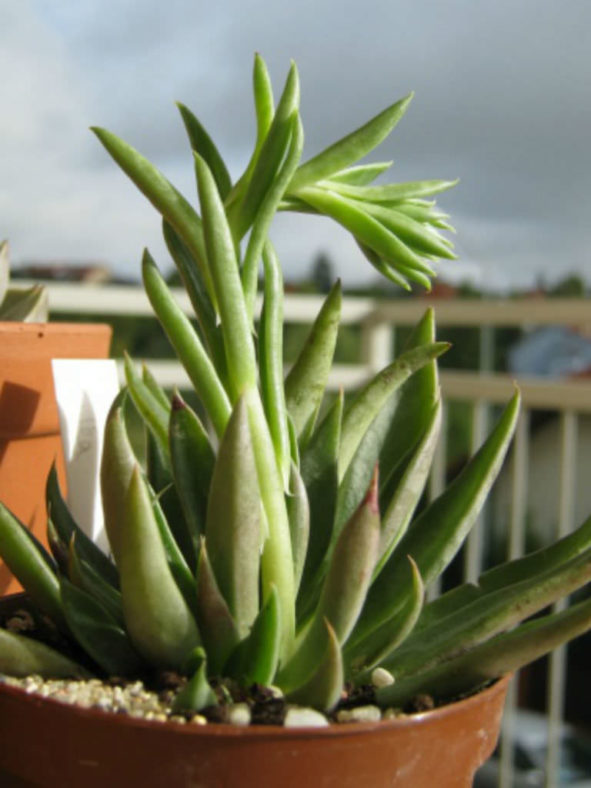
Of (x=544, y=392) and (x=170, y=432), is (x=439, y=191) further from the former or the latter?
(x=544, y=392)

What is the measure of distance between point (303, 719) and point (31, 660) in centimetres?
13

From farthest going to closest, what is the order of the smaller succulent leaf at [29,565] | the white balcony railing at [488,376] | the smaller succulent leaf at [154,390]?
the white balcony railing at [488,376] < the smaller succulent leaf at [154,390] < the smaller succulent leaf at [29,565]

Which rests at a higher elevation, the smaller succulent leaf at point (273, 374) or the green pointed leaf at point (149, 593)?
the smaller succulent leaf at point (273, 374)

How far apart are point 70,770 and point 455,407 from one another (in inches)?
325

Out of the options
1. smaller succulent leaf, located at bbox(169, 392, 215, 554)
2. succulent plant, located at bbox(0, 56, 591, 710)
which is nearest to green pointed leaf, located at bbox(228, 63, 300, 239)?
succulent plant, located at bbox(0, 56, 591, 710)

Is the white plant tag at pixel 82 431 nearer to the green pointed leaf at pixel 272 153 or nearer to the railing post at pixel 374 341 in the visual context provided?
the green pointed leaf at pixel 272 153

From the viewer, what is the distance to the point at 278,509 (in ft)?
1.47

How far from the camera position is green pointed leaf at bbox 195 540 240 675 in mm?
401

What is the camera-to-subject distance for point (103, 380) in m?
0.62

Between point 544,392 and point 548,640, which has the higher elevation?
point 548,640

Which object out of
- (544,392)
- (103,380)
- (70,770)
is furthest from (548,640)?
(544,392)

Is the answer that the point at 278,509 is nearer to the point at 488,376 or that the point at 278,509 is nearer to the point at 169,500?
the point at 169,500

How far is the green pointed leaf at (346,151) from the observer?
0.48m

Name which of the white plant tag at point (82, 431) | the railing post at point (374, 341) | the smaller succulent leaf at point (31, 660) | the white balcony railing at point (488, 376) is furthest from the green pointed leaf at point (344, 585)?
the railing post at point (374, 341)
